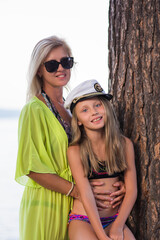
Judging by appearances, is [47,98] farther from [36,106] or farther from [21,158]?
[21,158]

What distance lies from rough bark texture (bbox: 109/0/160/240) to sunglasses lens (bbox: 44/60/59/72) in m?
0.47

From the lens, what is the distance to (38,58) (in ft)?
8.90

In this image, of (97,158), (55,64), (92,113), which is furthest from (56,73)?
(97,158)

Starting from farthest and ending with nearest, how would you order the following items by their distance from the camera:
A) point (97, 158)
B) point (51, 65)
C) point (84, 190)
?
point (51, 65), point (97, 158), point (84, 190)

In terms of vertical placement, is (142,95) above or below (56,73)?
below

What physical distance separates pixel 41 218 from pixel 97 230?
1.45 ft

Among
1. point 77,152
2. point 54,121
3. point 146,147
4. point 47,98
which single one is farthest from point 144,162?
point 47,98

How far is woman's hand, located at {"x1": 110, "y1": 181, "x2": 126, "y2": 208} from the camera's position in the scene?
2436 mm

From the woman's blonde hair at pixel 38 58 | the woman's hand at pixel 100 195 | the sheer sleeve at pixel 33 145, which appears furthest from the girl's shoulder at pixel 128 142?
the woman's blonde hair at pixel 38 58

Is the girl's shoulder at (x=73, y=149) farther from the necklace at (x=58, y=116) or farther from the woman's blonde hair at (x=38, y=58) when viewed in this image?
the woman's blonde hair at (x=38, y=58)

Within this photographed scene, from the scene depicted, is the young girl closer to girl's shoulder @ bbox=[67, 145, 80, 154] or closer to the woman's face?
girl's shoulder @ bbox=[67, 145, 80, 154]

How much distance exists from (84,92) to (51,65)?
0.41m

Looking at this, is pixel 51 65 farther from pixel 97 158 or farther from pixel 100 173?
pixel 100 173

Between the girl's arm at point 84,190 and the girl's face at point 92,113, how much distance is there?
0.64 ft
